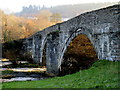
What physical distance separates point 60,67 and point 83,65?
2.50m

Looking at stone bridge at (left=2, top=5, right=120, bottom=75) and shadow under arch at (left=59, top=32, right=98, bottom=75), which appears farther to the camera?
shadow under arch at (left=59, top=32, right=98, bottom=75)

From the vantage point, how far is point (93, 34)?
1644 centimetres

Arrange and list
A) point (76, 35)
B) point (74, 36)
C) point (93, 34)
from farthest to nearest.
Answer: point (74, 36) < point (76, 35) < point (93, 34)

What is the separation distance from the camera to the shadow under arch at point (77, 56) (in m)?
23.2

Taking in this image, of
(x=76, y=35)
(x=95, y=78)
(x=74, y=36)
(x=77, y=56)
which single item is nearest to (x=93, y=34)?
(x=76, y=35)

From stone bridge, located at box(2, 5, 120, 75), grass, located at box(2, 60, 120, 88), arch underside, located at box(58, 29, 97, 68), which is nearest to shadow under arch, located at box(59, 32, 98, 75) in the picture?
arch underside, located at box(58, 29, 97, 68)

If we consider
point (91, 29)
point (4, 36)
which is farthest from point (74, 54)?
point (4, 36)

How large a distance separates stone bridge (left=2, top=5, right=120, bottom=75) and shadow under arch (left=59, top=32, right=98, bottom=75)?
1.46 feet

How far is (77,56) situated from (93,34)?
331 inches

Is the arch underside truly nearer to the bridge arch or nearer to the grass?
the bridge arch

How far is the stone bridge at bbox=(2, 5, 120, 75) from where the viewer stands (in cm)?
1358

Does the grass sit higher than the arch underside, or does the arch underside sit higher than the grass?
the arch underside

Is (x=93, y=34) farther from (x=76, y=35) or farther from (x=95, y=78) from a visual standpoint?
(x=95, y=78)

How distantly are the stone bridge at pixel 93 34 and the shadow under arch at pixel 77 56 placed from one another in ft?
1.46
